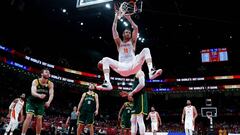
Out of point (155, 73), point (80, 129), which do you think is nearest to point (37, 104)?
point (80, 129)

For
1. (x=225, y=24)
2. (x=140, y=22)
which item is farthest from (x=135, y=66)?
(x=225, y=24)

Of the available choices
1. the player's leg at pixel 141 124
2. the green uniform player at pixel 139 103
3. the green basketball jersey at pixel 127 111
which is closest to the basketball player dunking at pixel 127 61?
the green uniform player at pixel 139 103

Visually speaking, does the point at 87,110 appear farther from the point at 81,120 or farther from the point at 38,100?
the point at 38,100

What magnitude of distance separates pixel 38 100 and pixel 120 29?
66.1 feet

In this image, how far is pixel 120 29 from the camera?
87.4 feet

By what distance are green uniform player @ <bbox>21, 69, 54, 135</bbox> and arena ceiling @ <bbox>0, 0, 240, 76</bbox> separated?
40.4 ft

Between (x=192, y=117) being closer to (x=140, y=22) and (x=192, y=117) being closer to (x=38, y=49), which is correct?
(x=140, y=22)

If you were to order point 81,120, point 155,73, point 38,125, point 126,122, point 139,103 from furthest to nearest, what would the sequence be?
1. point 126,122
2. point 81,120
3. point 38,125
4. point 139,103
5. point 155,73

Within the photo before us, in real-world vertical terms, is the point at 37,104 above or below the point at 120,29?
below

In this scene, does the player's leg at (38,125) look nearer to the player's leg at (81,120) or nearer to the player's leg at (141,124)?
the player's leg at (81,120)

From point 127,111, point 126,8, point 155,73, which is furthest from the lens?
point 127,111

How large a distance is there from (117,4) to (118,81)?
30.4 m

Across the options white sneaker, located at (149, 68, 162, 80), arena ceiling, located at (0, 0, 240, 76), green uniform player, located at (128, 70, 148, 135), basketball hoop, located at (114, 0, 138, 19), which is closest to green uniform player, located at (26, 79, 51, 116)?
green uniform player, located at (128, 70, 148, 135)

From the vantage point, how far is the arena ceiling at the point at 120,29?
22266 millimetres
